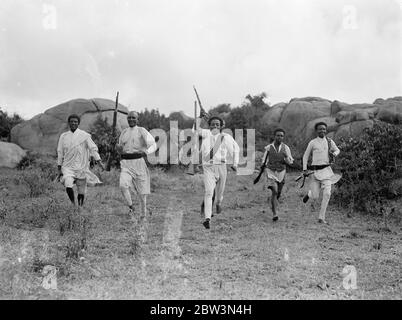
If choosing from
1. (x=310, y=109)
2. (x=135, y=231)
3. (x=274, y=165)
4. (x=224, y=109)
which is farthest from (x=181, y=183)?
(x=224, y=109)

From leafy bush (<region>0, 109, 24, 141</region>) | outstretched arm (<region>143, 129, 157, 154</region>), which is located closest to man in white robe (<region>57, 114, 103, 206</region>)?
outstretched arm (<region>143, 129, 157, 154</region>)

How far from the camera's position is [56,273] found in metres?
5.92

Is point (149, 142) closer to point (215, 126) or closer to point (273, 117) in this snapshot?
point (215, 126)

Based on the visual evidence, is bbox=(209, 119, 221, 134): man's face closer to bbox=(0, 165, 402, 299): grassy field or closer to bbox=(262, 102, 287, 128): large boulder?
bbox=(0, 165, 402, 299): grassy field

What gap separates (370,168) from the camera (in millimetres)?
12602

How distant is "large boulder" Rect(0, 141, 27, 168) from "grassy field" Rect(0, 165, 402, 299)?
346 inches

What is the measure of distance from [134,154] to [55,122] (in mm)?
15977

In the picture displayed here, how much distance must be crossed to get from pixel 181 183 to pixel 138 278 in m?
10.7

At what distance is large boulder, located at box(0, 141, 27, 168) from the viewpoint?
2056 centimetres

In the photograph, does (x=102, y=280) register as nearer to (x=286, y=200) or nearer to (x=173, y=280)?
(x=173, y=280)

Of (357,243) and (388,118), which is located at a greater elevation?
(388,118)

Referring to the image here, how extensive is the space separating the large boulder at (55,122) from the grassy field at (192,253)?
39.3 feet

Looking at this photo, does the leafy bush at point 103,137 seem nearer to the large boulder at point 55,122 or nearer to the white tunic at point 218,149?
the large boulder at point 55,122

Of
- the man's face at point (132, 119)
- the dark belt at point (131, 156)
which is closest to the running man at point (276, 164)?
the dark belt at point (131, 156)
